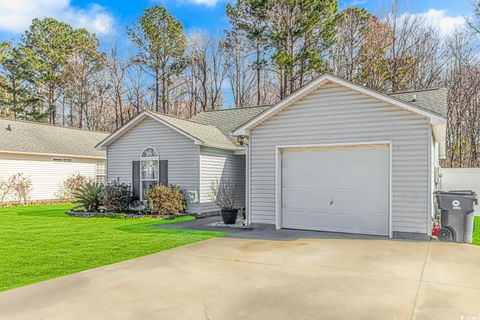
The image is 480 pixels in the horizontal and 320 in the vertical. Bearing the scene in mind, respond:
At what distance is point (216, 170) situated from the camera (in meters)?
14.4

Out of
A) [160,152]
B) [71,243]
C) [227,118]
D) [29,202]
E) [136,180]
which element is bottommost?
[29,202]

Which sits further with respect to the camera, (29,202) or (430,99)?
(29,202)

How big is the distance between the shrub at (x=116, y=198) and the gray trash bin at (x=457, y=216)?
1085 cm

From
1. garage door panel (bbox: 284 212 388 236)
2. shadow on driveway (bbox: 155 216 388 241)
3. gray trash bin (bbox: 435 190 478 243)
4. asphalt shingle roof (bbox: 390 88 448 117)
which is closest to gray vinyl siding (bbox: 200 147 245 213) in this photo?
shadow on driveway (bbox: 155 216 388 241)

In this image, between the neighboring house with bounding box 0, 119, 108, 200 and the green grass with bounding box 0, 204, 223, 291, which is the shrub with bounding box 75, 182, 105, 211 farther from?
the neighboring house with bounding box 0, 119, 108, 200

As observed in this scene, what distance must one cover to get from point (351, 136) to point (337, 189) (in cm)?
143

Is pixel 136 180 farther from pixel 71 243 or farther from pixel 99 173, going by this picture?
pixel 99 173

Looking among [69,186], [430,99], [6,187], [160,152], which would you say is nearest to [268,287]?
[430,99]

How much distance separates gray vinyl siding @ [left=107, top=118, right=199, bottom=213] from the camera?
13.7 metres

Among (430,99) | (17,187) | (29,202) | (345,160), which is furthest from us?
(29,202)

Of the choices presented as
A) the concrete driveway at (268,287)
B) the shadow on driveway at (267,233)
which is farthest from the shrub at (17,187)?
the concrete driveway at (268,287)

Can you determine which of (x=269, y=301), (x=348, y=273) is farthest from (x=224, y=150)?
(x=269, y=301)

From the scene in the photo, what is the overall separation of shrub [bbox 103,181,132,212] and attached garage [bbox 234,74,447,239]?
5.97m

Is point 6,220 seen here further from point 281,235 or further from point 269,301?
point 269,301
